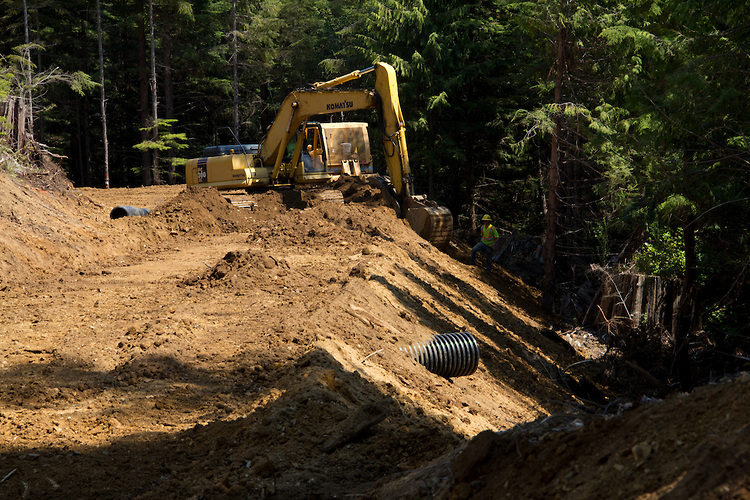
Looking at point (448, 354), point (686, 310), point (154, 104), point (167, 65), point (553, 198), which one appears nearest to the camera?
point (448, 354)

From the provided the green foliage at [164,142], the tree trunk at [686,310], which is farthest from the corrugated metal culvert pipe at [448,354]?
the green foliage at [164,142]

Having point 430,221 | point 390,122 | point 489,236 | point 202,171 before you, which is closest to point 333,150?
point 390,122

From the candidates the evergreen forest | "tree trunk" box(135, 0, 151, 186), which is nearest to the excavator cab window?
the evergreen forest

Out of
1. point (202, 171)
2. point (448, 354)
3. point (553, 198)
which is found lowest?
point (448, 354)

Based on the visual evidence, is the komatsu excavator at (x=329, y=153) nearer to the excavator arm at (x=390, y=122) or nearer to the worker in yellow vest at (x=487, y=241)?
the excavator arm at (x=390, y=122)

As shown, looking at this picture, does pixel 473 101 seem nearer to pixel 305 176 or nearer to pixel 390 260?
pixel 305 176

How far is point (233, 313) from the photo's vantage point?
345 inches

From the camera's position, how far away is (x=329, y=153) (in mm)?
19219

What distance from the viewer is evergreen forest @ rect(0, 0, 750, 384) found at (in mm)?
9523

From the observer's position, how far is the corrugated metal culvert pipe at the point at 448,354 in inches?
333

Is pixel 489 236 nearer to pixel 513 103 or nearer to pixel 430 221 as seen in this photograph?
pixel 430 221

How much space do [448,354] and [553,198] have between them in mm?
8053

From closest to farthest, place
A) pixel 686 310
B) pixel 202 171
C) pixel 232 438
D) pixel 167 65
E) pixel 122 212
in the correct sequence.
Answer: pixel 232 438 → pixel 686 310 → pixel 122 212 → pixel 202 171 → pixel 167 65

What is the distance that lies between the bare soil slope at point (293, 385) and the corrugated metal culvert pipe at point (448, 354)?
25 cm
